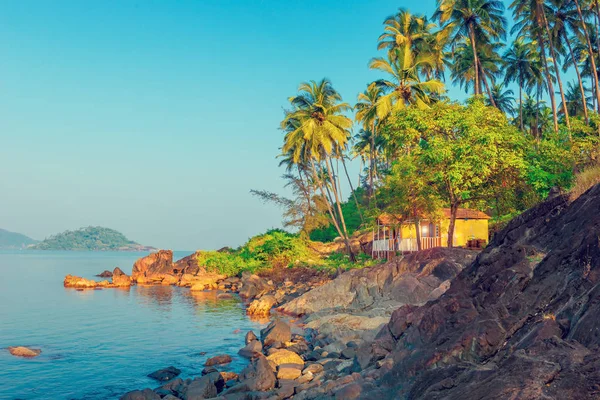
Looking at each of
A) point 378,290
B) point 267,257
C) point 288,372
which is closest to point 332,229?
point 267,257

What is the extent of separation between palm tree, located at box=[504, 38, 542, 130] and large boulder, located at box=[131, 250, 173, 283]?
39358 mm

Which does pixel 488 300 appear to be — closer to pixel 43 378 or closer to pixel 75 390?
pixel 75 390

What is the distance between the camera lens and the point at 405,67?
107 ft

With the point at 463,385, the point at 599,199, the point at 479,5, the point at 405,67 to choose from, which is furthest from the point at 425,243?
the point at 463,385

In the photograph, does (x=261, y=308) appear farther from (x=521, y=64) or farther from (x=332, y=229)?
(x=521, y=64)

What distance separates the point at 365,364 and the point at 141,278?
41668 mm

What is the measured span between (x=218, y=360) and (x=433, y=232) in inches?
935

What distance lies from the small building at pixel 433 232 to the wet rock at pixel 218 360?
18827mm

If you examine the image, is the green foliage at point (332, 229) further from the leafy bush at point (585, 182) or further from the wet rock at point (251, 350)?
the leafy bush at point (585, 182)

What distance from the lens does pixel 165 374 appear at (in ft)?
47.2

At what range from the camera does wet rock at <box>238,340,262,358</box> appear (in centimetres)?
1660

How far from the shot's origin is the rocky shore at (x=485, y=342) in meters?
5.58

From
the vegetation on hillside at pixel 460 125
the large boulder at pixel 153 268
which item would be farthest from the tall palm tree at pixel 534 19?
the large boulder at pixel 153 268

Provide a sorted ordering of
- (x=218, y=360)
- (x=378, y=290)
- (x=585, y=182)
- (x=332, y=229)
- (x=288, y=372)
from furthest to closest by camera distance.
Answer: (x=332, y=229)
(x=378, y=290)
(x=218, y=360)
(x=288, y=372)
(x=585, y=182)
